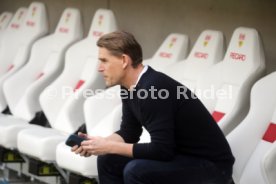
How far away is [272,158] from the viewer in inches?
148

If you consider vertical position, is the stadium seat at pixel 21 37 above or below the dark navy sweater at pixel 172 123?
below

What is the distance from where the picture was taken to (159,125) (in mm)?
3381

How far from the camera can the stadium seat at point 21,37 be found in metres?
6.30

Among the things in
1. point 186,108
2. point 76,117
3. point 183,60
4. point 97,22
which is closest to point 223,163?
point 186,108

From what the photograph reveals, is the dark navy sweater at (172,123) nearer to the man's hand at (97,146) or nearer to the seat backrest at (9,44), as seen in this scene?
the man's hand at (97,146)

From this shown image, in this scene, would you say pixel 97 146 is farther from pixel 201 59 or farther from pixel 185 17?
pixel 185 17

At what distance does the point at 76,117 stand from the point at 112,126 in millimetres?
723

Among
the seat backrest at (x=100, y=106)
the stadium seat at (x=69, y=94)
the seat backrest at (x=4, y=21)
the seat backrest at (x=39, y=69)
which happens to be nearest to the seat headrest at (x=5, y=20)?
the seat backrest at (x=4, y=21)

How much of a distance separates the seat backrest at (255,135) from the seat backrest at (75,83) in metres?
1.48

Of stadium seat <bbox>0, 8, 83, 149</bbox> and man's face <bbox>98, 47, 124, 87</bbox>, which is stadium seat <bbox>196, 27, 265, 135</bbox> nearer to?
Answer: man's face <bbox>98, 47, 124, 87</bbox>

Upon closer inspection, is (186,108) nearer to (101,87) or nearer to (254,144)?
(254,144)

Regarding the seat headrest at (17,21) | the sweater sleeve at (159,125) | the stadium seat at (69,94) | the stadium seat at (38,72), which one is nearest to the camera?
the sweater sleeve at (159,125)

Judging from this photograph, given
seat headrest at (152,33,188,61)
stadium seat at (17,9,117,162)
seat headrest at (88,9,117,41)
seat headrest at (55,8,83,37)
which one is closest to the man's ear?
stadium seat at (17,9,117,162)

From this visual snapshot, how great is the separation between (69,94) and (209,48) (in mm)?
1165
